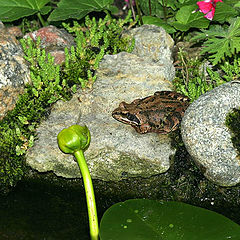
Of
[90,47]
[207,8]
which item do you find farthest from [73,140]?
[207,8]

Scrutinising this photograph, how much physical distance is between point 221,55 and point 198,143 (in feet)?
3.58

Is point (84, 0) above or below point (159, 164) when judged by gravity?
above

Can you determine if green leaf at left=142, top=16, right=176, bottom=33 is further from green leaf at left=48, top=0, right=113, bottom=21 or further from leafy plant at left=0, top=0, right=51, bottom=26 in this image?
leafy plant at left=0, top=0, right=51, bottom=26

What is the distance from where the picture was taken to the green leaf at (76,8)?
5910mm

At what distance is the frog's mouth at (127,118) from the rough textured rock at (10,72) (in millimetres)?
1284

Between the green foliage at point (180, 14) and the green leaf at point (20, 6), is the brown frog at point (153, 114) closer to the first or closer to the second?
the green foliage at point (180, 14)

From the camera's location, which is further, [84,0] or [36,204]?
[84,0]

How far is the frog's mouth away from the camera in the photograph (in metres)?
4.82

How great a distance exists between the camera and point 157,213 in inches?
155

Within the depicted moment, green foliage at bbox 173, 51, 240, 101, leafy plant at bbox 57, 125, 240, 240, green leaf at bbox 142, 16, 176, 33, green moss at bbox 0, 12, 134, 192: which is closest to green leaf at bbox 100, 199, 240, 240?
leafy plant at bbox 57, 125, 240, 240

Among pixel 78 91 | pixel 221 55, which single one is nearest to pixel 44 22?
pixel 78 91

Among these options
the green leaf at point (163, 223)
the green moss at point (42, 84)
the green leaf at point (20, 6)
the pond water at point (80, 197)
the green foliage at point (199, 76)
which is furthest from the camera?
the green leaf at point (20, 6)

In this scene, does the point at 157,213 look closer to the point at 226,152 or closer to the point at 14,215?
the point at 226,152

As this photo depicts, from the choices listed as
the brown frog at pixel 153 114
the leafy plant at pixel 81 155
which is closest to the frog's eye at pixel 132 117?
the brown frog at pixel 153 114
